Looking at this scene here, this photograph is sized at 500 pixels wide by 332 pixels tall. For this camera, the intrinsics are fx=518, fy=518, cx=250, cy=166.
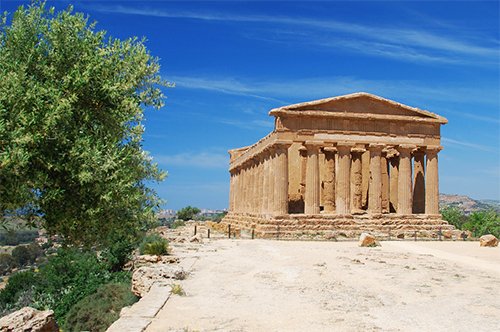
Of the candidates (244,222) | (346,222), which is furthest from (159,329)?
(244,222)

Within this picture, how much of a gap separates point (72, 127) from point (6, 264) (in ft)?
137

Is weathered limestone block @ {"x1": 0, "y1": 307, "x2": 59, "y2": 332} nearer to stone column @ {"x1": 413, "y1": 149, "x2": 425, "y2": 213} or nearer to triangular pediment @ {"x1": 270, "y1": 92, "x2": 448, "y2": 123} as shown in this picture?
triangular pediment @ {"x1": 270, "y1": 92, "x2": 448, "y2": 123}

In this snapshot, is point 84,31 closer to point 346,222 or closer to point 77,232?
point 77,232

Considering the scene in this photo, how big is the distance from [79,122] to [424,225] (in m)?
28.2

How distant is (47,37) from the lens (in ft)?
30.8

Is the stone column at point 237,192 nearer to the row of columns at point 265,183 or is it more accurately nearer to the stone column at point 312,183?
the row of columns at point 265,183

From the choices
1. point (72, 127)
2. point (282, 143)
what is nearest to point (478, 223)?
point (282, 143)

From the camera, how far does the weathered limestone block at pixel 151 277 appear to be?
42.5 ft

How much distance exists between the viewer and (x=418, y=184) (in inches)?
1479

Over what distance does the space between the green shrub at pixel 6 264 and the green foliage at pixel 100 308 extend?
3056 cm

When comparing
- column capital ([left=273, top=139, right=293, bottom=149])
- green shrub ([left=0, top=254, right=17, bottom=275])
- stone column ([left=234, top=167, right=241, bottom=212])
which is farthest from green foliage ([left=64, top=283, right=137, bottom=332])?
stone column ([left=234, top=167, right=241, bottom=212])

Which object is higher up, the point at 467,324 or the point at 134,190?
the point at 134,190

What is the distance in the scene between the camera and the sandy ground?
9.06 metres

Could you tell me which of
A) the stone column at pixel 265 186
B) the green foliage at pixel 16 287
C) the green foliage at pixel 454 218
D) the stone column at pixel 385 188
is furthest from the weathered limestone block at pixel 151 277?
the green foliage at pixel 454 218
